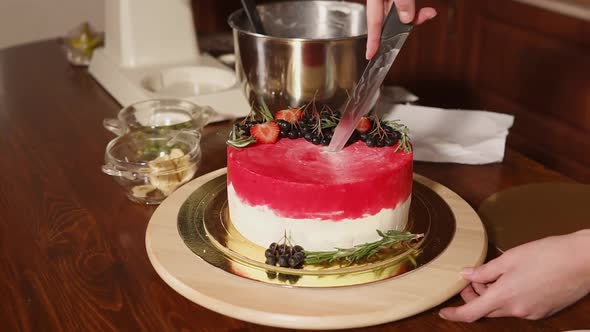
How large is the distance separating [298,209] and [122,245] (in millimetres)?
314

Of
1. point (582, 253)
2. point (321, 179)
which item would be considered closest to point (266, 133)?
point (321, 179)

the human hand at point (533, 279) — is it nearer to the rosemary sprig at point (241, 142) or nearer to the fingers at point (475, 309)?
the fingers at point (475, 309)

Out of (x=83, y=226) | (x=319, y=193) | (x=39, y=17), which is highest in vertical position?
(x=319, y=193)

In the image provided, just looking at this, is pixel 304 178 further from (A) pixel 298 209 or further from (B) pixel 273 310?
(B) pixel 273 310

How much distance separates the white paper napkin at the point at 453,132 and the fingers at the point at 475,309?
518 millimetres

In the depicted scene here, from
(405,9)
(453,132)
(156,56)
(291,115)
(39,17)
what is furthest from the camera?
(39,17)

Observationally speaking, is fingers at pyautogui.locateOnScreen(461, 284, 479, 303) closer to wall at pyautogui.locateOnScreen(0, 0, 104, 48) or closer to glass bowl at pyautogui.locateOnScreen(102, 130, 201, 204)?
glass bowl at pyautogui.locateOnScreen(102, 130, 201, 204)

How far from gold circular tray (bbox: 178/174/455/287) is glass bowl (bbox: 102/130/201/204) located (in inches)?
3.4

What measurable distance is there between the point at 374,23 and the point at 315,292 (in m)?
0.42

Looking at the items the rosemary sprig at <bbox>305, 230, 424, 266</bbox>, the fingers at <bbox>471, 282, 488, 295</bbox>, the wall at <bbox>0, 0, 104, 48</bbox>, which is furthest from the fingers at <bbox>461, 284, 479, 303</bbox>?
the wall at <bbox>0, 0, 104, 48</bbox>

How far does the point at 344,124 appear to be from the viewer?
1079 millimetres

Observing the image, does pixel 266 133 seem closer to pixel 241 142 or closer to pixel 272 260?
pixel 241 142

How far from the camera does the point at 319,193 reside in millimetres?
975

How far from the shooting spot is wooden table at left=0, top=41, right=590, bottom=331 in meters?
0.94
